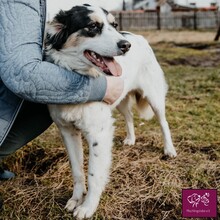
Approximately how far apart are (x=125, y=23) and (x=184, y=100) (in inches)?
1029

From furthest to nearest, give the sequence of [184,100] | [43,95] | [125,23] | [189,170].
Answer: [125,23] → [184,100] → [189,170] → [43,95]

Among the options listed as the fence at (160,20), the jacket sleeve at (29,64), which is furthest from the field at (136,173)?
the fence at (160,20)

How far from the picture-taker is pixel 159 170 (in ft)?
10.7

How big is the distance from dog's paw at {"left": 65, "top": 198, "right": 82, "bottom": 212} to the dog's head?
960mm

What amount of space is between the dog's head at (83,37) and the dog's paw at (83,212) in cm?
94

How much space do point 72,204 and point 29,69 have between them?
1068 millimetres

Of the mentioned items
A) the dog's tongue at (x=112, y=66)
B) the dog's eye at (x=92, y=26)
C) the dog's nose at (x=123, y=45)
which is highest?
the dog's eye at (x=92, y=26)

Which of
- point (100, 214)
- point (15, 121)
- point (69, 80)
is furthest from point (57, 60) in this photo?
Answer: point (100, 214)

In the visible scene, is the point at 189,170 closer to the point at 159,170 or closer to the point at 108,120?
the point at 159,170

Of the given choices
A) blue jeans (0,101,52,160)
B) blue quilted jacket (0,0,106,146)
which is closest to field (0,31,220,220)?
blue jeans (0,101,52,160)

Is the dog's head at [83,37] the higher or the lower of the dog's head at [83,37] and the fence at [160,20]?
the higher

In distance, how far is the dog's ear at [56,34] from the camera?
2.45 m

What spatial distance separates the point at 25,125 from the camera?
279cm

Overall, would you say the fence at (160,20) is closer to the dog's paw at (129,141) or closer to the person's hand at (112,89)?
the dog's paw at (129,141)
